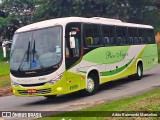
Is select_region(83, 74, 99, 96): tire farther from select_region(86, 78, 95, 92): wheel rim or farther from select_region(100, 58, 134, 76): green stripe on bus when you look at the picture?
select_region(100, 58, 134, 76): green stripe on bus

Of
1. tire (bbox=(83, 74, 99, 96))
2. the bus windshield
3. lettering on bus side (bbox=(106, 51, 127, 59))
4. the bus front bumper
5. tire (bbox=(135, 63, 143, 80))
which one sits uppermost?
the bus windshield

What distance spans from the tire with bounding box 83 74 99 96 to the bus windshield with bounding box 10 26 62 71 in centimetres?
228

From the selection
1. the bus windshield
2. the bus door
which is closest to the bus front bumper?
the bus door

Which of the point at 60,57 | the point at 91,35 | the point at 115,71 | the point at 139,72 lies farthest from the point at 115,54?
the point at 60,57

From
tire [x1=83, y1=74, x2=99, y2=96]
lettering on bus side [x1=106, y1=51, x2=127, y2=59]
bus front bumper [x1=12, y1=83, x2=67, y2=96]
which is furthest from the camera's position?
lettering on bus side [x1=106, y1=51, x2=127, y2=59]

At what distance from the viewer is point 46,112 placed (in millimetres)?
11312

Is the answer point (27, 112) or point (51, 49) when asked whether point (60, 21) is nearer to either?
point (51, 49)

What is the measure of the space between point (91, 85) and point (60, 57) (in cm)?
253

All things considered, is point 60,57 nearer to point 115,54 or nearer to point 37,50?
point 37,50

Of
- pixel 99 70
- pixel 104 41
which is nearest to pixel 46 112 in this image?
pixel 99 70

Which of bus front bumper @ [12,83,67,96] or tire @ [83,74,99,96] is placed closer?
bus front bumper @ [12,83,67,96]

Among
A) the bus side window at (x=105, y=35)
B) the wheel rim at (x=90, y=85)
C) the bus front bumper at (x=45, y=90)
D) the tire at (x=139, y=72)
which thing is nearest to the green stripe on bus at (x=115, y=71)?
the wheel rim at (x=90, y=85)

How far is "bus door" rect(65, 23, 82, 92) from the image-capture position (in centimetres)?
1314

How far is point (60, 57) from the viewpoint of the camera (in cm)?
1281
